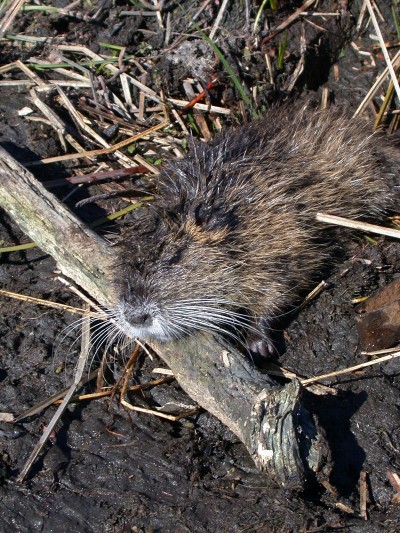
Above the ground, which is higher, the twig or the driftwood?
the twig

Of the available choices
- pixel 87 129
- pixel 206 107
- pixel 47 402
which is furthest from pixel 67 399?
pixel 206 107

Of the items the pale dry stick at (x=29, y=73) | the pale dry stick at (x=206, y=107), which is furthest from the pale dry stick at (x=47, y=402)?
the pale dry stick at (x=29, y=73)

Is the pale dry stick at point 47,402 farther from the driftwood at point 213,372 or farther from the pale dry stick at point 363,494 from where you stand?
the pale dry stick at point 363,494

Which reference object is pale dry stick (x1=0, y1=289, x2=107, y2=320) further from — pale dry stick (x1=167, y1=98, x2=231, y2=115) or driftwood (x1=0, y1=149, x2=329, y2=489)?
pale dry stick (x1=167, y1=98, x2=231, y2=115)

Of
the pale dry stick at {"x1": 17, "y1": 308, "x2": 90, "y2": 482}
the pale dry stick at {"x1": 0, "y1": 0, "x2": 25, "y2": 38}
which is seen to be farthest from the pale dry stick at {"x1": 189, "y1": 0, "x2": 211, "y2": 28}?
the pale dry stick at {"x1": 17, "y1": 308, "x2": 90, "y2": 482}

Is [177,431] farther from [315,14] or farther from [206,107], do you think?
[315,14]

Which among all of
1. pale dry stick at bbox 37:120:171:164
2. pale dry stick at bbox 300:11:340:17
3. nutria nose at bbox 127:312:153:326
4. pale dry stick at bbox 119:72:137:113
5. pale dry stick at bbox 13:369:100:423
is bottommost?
pale dry stick at bbox 13:369:100:423

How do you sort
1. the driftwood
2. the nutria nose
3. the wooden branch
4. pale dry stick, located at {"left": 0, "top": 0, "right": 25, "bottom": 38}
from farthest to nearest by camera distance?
1. pale dry stick, located at {"left": 0, "top": 0, "right": 25, "bottom": 38}
2. the wooden branch
3. the nutria nose
4. the driftwood

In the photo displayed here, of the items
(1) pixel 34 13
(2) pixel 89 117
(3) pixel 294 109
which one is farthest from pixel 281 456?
(1) pixel 34 13
